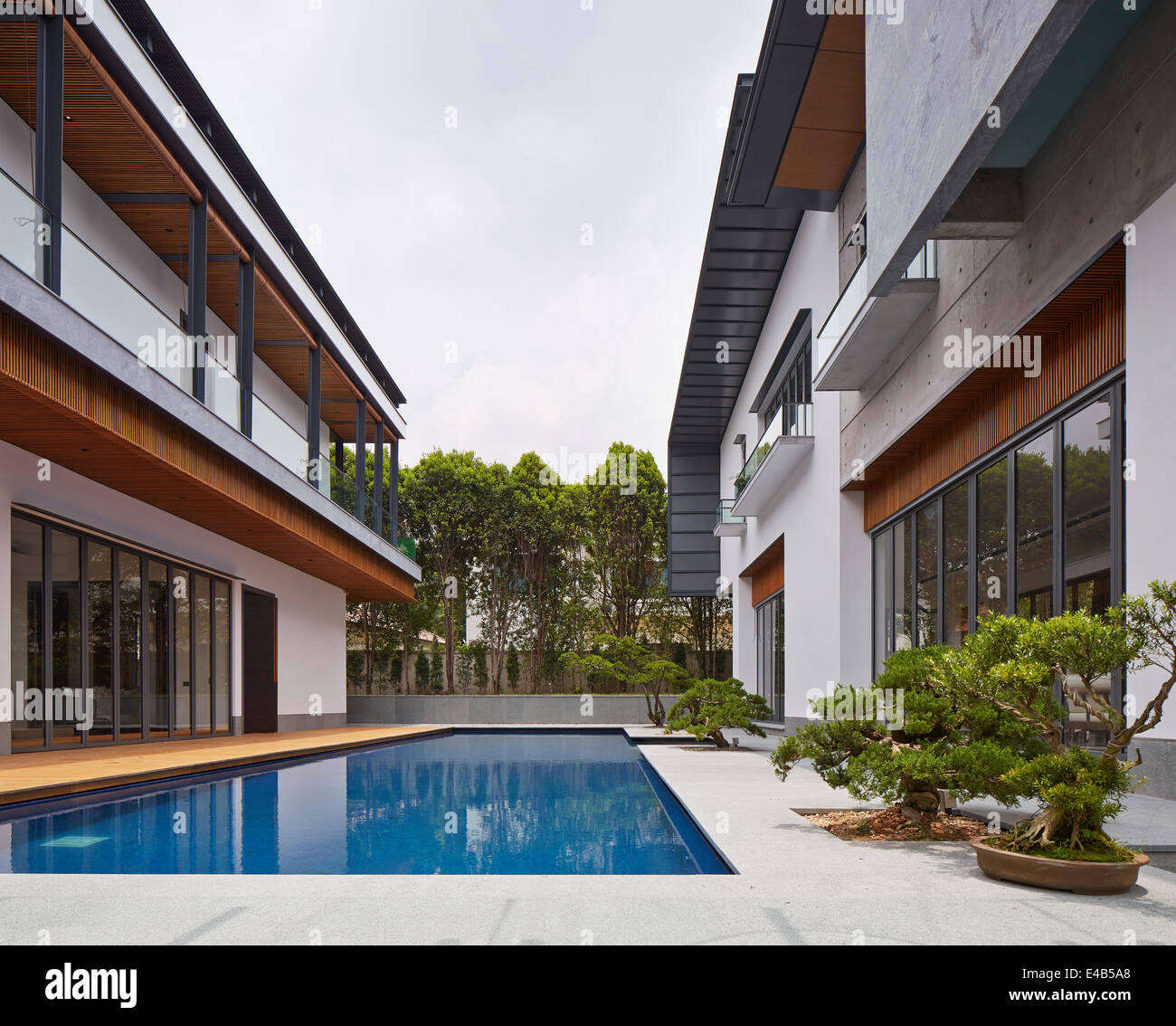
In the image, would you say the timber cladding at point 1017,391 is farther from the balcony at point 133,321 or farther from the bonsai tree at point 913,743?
the balcony at point 133,321

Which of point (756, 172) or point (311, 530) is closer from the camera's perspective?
point (756, 172)

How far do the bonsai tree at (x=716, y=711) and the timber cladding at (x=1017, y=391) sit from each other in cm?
307

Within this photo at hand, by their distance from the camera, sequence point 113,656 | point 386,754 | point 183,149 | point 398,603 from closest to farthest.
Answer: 1. point 183,149
2. point 113,656
3. point 386,754
4. point 398,603

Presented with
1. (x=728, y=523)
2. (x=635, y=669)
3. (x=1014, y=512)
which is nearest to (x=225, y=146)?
(x=635, y=669)

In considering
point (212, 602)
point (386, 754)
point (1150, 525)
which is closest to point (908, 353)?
point (1150, 525)

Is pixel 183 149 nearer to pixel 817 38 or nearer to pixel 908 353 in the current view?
pixel 817 38

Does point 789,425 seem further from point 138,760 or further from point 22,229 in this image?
point 22,229

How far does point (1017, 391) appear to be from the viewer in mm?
8164

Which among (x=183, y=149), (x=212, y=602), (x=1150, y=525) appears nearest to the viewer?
(x=1150, y=525)

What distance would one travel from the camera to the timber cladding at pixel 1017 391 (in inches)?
254

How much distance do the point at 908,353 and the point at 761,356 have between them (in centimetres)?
899

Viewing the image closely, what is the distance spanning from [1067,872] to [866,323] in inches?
255

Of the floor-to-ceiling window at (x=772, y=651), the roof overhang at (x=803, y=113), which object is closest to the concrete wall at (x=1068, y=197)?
the roof overhang at (x=803, y=113)

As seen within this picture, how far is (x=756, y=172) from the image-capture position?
11938 millimetres
